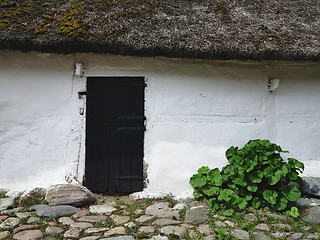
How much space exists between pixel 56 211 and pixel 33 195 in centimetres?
57

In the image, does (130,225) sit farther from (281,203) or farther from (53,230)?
(281,203)

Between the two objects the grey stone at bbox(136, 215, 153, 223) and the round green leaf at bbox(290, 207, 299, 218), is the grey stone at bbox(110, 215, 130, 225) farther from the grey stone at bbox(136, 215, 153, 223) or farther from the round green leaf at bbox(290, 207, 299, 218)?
the round green leaf at bbox(290, 207, 299, 218)

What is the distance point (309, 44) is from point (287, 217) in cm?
239

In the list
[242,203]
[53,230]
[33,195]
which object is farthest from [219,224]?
[33,195]

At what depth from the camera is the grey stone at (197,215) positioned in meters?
3.32

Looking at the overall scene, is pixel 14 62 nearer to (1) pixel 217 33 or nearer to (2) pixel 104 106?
(2) pixel 104 106

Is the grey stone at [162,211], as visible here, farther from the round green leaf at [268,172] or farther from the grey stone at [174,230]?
the round green leaf at [268,172]

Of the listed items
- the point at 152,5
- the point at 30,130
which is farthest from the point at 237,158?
the point at 30,130

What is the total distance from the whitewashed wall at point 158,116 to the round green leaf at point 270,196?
81cm

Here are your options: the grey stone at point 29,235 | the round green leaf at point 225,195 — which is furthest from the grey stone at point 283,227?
the grey stone at point 29,235

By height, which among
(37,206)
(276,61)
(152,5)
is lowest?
(37,206)

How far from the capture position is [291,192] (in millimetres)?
3619

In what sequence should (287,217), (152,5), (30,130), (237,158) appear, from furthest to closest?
(152,5)
(30,130)
(237,158)
(287,217)

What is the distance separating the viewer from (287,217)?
3.46 m
